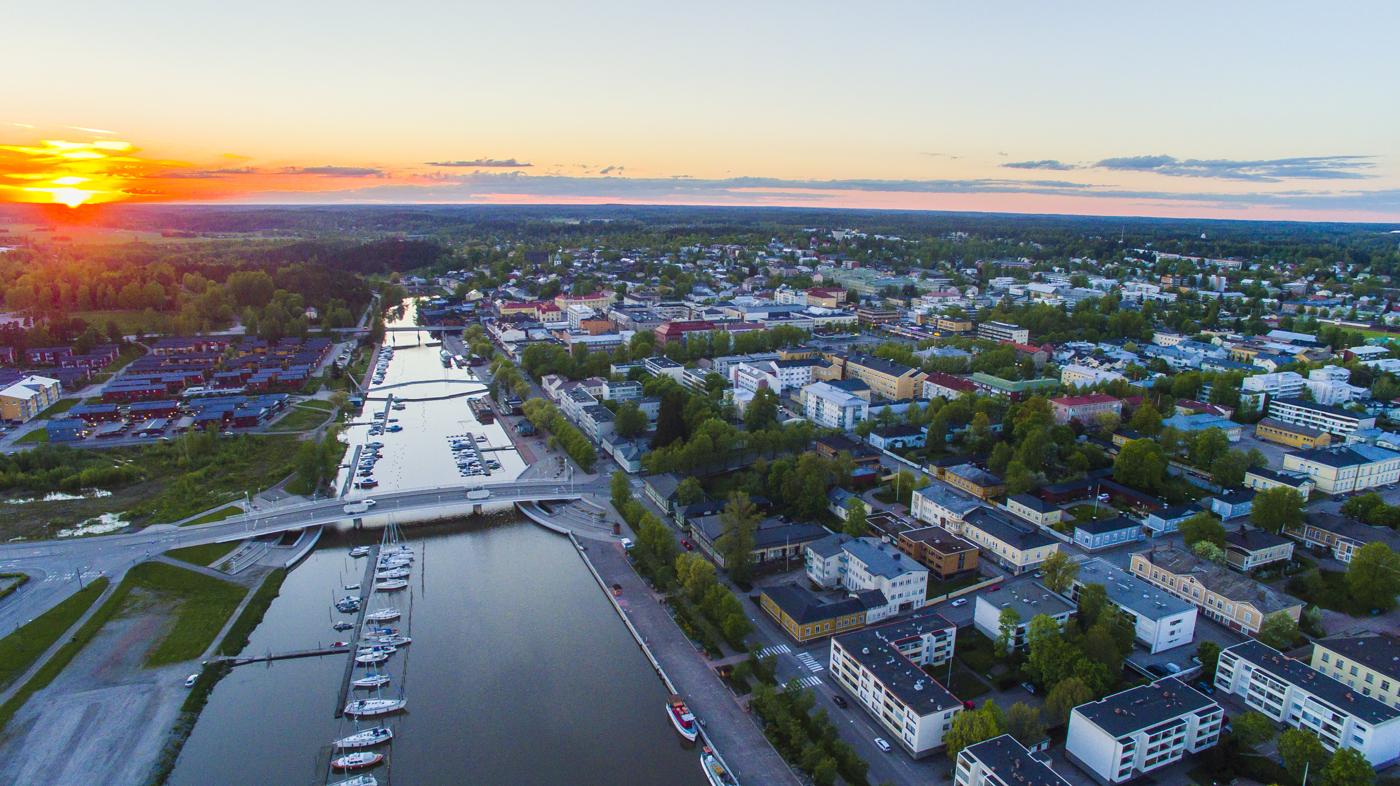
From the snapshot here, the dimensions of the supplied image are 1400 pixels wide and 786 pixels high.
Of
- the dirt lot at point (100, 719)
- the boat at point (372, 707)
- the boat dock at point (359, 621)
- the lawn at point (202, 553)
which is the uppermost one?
the lawn at point (202, 553)

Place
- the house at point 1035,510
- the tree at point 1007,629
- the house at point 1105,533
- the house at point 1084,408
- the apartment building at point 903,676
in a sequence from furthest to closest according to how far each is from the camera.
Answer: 1. the house at point 1084,408
2. the house at point 1035,510
3. the house at point 1105,533
4. the tree at point 1007,629
5. the apartment building at point 903,676

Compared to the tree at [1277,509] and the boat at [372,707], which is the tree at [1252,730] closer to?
the tree at [1277,509]

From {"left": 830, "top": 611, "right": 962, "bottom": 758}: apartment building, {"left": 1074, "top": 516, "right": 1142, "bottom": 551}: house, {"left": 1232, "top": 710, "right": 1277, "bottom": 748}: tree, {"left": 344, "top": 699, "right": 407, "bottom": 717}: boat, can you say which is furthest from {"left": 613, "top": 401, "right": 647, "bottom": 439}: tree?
{"left": 1232, "top": 710, "right": 1277, "bottom": 748}: tree

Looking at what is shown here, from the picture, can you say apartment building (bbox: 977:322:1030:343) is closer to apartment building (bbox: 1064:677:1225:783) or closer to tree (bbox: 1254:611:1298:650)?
tree (bbox: 1254:611:1298:650)

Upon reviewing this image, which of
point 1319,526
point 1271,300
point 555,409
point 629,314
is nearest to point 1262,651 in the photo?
point 1319,526

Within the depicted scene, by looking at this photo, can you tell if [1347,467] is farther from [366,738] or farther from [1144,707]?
[366,738]

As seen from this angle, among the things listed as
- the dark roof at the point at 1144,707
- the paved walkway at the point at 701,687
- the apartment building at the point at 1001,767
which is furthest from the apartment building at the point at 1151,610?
the paved walkway at the point at 701,687

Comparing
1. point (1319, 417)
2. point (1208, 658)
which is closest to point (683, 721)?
point (1208, 658)
